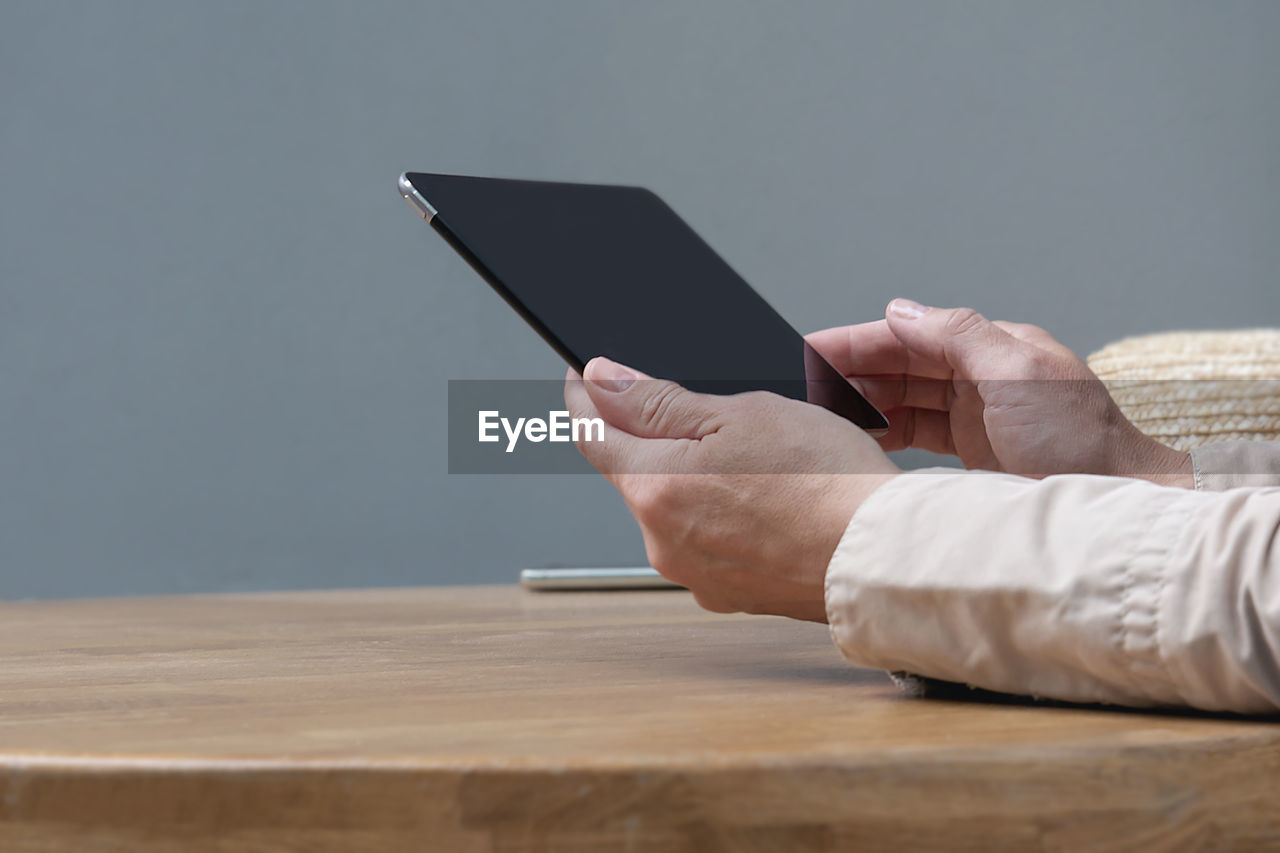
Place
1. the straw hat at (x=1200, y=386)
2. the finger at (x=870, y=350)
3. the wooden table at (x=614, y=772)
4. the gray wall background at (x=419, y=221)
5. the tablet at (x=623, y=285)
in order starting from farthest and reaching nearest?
the gray wall background at (x=419, y=221) → the straw hat at (x=1200, y=386) → the finger at (x=870, y=350) → the tablet at (x=623, y=285) → the wooden table at (x=614, y=772)

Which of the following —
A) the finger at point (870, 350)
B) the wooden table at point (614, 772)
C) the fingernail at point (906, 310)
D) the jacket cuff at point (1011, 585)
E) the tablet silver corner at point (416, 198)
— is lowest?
the wooden table at point (614, 772)

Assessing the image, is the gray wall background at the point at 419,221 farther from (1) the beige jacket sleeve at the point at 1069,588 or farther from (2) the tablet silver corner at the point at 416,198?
(1) the beige jacket sleeve at the point at 1069,588

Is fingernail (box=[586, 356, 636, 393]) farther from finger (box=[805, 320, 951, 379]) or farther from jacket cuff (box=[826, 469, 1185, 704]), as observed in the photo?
finger (box=[805, 320, 951, 379])

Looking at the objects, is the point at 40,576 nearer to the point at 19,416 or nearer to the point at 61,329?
the point at 19,416

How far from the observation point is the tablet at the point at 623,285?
0.62m

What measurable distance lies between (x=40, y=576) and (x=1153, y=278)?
80.8 inches

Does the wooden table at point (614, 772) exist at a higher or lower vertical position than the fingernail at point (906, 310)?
lower

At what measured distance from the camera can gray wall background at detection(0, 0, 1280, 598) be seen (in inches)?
74.2

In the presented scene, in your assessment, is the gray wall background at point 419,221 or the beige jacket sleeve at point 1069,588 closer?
the beige jacket sleeve at point 1069,588

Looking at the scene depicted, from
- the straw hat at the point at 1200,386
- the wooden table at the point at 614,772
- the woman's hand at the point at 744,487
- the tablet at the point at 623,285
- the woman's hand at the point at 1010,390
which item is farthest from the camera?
the straw hat at the point at 1200,386

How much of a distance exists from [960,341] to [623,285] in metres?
0.25

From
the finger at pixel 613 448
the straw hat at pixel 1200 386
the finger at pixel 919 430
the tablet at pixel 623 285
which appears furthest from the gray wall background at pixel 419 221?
the finger at pixel 613 448

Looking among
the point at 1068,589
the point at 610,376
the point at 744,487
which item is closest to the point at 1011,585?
the point at 1068,589

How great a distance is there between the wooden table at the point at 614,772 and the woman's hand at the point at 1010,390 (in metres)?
0.38
